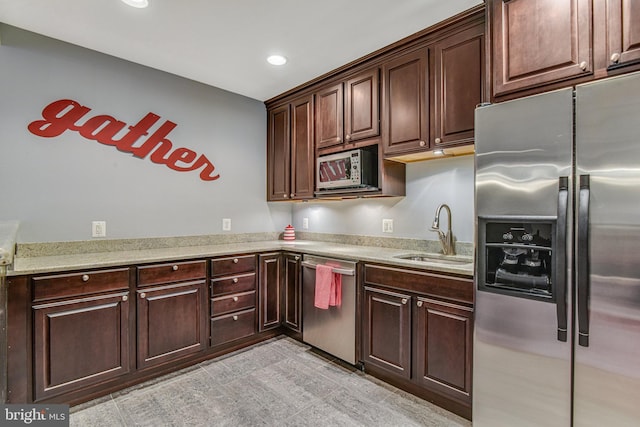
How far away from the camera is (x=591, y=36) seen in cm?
150

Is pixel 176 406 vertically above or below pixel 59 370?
below

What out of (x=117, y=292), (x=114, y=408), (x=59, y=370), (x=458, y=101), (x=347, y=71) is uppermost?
(x=347, y=71)

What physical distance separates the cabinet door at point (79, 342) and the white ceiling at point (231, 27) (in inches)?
71.5

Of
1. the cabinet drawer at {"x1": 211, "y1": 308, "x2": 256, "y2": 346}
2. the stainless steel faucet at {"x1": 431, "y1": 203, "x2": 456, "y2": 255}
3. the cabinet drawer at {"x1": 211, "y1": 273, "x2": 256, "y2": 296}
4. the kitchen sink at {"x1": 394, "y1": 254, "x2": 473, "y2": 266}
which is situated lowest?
the cabinet drawer at {"x1": 211, "y1": 308, "x2": 256, "y2": 346}

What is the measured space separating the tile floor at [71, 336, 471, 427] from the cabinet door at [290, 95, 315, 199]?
1.61m

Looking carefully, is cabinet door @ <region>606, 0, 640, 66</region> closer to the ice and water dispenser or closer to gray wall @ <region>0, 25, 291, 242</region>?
the ice and water dispenser

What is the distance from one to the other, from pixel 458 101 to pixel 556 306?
53.6 inches

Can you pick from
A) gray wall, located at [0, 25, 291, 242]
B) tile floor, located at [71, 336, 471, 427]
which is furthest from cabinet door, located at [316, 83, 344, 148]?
tile floor, located at [71, 336, 471, 427]

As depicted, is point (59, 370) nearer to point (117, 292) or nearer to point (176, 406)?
point (117, 292)

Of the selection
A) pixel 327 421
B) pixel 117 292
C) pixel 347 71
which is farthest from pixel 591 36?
pixel 117 292

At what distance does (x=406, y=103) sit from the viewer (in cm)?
246

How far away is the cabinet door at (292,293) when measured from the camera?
2977 millimetres

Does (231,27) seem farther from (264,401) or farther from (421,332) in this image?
(264,401)

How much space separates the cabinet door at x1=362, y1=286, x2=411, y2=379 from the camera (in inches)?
85.4
